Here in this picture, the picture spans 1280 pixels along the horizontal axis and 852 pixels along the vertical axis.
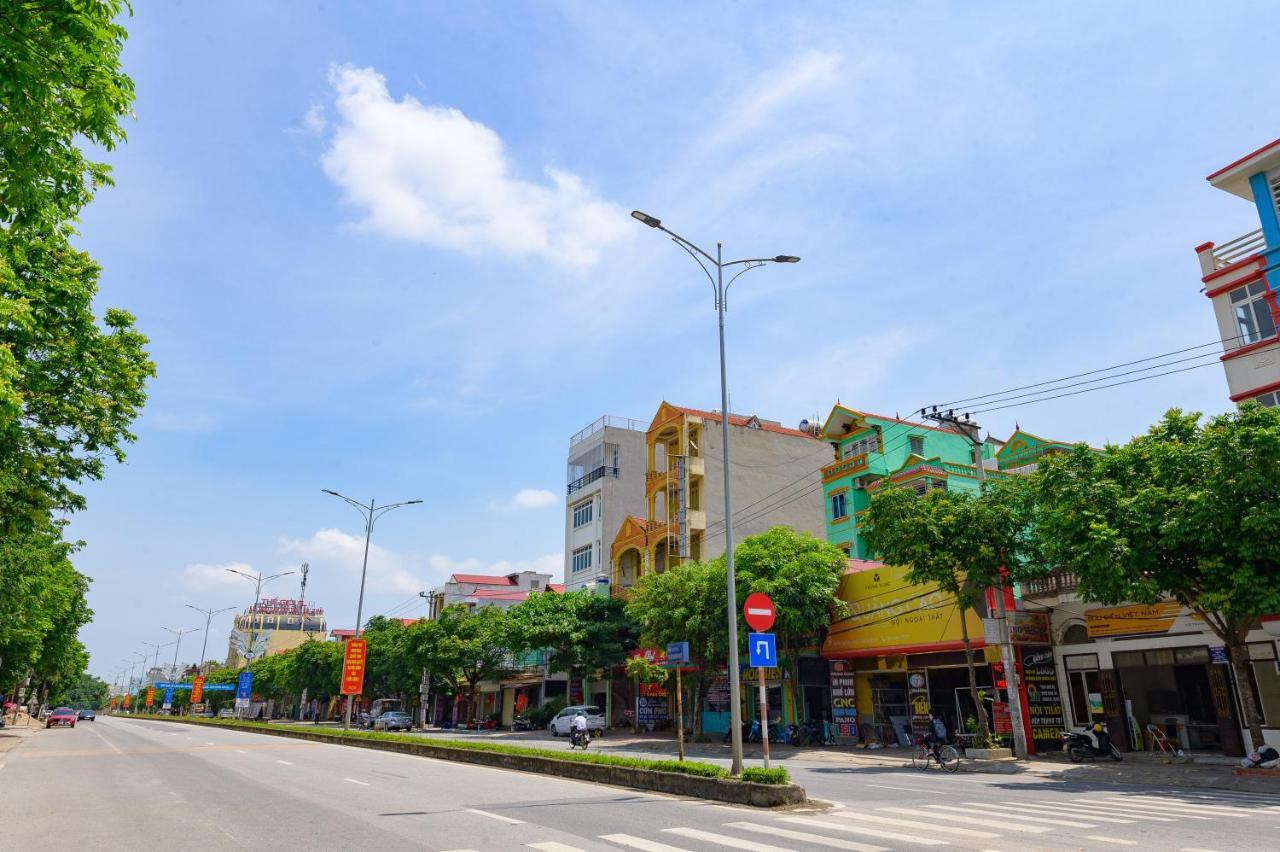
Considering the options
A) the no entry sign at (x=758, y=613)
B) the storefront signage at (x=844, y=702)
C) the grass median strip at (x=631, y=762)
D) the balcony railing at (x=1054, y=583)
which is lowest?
the grass median strip at (x=631, y=762)

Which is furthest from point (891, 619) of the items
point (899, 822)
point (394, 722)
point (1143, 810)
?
point (394, 722)

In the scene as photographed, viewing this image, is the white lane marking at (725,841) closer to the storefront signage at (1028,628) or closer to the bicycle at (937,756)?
the bicycle at (937,756)

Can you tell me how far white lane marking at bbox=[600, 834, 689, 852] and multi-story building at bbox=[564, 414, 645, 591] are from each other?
4279 cm

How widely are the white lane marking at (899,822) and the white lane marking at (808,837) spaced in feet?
5.23

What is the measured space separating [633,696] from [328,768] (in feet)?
88.7

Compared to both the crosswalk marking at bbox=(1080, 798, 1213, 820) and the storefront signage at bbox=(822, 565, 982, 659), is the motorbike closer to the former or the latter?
the storefront signage at bbox=(822, 565, 982, 659)

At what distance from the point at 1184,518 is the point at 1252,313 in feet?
40.9

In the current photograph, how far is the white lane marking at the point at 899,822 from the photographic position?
1007 cm

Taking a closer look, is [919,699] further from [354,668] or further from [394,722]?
[394,722]

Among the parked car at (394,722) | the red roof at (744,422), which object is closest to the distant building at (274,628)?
the parked car at (394,722)

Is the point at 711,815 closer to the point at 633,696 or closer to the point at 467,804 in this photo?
the point at 467,804

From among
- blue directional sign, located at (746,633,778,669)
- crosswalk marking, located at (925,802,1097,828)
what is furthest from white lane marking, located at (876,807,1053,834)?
blue directional sign, located at (746,633,778,669)

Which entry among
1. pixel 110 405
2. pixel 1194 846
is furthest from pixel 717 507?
pixel 1194 846

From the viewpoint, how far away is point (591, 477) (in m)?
56.7
